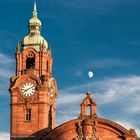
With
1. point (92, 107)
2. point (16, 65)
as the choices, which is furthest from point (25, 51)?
point (92, 107)

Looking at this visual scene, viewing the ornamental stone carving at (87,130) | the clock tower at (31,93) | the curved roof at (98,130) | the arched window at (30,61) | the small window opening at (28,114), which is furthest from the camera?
the arched window at (30,61)

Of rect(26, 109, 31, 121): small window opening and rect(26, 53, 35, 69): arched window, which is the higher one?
rect(26, 53, 35, 69): arched window

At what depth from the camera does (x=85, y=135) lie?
69312mm

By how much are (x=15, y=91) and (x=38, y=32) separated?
927 centimetres

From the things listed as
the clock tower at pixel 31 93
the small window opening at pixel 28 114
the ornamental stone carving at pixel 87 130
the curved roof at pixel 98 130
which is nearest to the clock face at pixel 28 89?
the clock tower at pixel 31 93

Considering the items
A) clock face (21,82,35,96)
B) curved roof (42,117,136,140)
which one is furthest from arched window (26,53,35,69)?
curved roof (42,117,136,140)

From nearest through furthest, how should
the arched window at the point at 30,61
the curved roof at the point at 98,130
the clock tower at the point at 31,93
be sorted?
the curved roof at the point at 98,130 → the clock tower at the point at 31,93 → the arched window at the point at 30,61

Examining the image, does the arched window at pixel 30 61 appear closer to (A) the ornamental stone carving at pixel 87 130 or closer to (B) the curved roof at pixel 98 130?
(B) the curved roof at pixel 98 130

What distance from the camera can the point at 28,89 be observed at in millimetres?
77188

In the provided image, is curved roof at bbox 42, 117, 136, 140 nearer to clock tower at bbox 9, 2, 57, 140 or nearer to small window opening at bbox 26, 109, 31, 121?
clock tower at bbox 9, 2, 57, 140

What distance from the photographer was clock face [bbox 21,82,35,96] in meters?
77.2

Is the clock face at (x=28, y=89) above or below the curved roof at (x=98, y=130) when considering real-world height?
above

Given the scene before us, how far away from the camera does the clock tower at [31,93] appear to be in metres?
76.3

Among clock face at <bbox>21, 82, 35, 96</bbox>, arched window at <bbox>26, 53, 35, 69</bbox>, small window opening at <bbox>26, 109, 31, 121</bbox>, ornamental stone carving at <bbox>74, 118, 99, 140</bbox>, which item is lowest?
ornamental stone carving at <bbox>74, 118, 99, 140</bbox>
